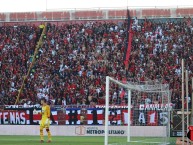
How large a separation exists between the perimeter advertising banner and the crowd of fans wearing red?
60.1 inches

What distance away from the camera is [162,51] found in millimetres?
51312

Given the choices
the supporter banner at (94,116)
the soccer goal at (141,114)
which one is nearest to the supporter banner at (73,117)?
the supporter banner at (94,116)

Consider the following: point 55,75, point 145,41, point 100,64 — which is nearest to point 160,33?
point 145,41

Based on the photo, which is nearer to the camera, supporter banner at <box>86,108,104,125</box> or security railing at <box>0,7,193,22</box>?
supporter banner at <box>86,108,104,125</box>

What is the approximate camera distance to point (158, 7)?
202 ft

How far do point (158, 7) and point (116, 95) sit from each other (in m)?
22.8

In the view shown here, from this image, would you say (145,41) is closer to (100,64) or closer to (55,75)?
(100,64)

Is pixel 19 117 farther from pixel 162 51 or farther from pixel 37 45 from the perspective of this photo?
pixel 37 45

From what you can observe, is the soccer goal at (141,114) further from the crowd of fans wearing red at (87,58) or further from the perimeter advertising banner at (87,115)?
the crowd of fans wearing red at (87,58)

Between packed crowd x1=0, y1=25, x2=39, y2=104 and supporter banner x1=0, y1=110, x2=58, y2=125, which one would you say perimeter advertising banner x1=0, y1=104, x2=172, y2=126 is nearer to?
supporter banner x1=0, y1=110, x2=58, y2=125

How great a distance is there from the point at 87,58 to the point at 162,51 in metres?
6.23

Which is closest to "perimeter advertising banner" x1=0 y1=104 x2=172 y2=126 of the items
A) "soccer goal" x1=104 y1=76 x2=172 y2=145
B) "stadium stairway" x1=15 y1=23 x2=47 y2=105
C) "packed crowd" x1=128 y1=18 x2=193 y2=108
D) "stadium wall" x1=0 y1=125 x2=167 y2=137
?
"soccer goal" x1=104 y1=76 x2=172 y2=145

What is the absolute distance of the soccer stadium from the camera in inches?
1518

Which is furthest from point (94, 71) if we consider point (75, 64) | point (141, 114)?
point (141, 114)
